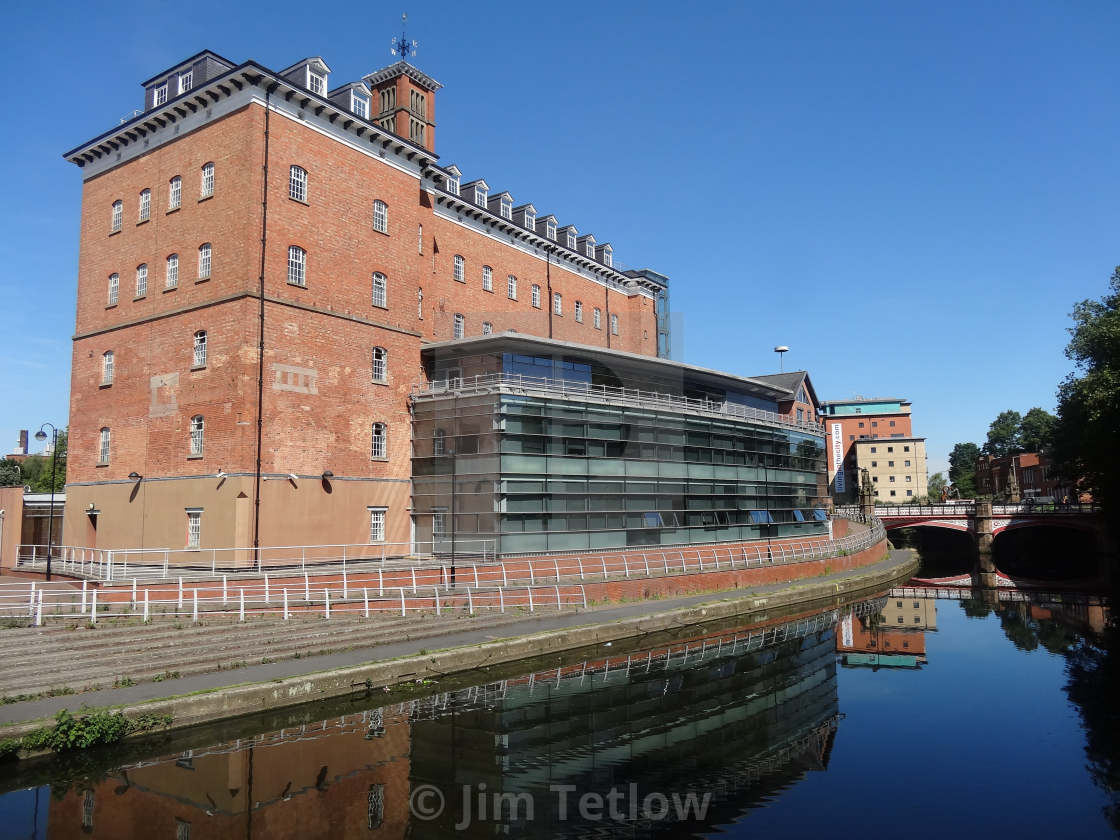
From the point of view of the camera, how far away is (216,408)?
27.6 meters

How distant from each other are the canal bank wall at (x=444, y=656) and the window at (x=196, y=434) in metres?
13.6

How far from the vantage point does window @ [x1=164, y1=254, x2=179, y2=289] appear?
1188 inches

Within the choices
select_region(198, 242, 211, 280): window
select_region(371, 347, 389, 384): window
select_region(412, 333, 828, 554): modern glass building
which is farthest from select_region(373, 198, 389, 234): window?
select_region(198, 242, 211, 280): window

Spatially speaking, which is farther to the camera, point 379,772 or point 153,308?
point 153,308

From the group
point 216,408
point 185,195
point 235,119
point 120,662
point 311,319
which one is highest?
point 235,119

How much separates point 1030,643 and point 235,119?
1371 inches

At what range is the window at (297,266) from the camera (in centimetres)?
2916

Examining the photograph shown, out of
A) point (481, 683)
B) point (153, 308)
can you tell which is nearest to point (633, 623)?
point (481, 683)

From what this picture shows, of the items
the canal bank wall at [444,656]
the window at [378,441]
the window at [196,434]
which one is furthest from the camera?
the window at [378,441]

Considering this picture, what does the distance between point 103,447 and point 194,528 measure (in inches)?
304

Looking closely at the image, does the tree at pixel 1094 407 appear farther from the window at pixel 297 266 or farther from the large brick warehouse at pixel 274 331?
the window at pixel 297 266

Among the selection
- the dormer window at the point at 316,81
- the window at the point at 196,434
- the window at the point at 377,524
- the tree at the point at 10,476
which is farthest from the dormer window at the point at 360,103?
the tree at the point at 10,476

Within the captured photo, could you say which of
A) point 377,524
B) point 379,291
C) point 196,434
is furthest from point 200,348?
point 377,524

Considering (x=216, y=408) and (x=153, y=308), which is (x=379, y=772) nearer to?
(x=216, y=408)
